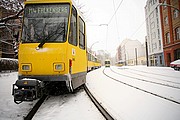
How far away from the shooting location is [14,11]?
44.5ft

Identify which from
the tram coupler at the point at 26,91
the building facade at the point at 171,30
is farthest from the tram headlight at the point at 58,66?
the building facade at the point at 171,30

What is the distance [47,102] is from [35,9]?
3.48 metres

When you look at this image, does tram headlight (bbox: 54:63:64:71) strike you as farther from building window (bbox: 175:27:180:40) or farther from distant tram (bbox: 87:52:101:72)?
building window (bbox: 175:27:180:40)

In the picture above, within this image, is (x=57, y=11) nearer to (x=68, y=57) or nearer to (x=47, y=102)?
(x=68, y=57)

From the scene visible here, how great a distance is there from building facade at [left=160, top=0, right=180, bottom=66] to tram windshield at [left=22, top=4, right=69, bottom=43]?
2713cm

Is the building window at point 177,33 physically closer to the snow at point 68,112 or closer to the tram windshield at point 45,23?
the tram windshield at point 45,23

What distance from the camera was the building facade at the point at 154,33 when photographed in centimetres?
→ 3575

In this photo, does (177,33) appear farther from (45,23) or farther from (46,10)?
(45,23)

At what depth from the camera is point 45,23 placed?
5.50 metres

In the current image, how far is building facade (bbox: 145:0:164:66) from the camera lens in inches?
1407

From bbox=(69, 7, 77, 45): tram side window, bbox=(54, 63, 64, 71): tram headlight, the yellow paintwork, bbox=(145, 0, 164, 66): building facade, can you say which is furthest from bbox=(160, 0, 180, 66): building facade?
bbox=(54, 63, 64, 71): tram headlight

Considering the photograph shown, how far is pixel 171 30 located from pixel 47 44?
31.0m

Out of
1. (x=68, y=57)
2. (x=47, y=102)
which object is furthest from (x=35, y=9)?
(x=47, y=102)

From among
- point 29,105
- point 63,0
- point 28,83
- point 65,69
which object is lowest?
point 29,105
